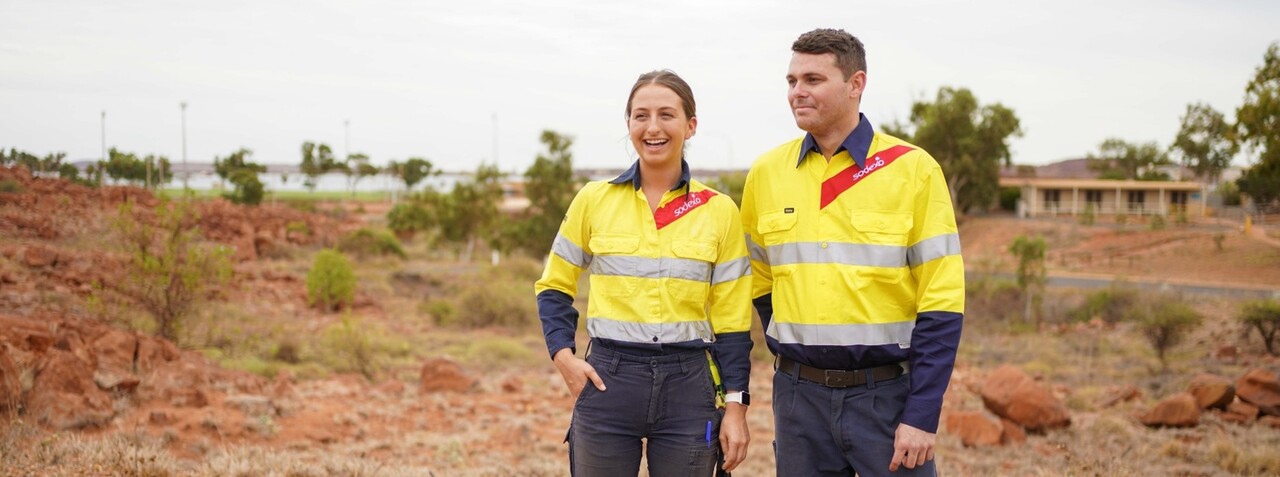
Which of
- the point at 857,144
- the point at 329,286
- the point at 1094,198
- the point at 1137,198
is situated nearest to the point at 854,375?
the point at 857,144

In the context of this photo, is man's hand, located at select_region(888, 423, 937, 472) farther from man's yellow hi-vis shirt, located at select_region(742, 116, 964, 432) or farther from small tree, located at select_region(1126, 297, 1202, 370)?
small tree, located at select_region(1126, 297, 1202, 370)

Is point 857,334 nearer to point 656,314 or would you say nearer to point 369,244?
point 656,314

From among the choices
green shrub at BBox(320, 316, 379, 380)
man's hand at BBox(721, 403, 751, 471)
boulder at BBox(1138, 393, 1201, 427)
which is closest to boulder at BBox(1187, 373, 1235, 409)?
boulder at BBox(1138, 393, 1201, 427)

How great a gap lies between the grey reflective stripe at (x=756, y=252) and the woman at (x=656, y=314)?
90 millimetres

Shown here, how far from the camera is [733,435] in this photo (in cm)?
313

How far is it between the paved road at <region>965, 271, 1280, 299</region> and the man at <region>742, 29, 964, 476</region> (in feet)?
77.2

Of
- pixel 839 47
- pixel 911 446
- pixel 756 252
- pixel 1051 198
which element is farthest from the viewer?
pixel 1051 198

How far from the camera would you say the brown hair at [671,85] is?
3.18 m

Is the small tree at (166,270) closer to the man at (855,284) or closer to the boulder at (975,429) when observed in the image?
the boulder at (975,429)

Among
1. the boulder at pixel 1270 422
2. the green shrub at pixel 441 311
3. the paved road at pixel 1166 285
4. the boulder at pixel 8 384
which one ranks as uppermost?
the boulder at pixel 8 384

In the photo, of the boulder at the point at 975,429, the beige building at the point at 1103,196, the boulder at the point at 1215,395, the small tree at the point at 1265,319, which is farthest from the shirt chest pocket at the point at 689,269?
the beige building at the point at 1103,196

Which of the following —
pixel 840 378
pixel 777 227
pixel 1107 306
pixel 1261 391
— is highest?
pixel 777 227

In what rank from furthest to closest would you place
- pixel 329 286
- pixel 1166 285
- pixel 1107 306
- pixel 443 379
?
1. pixel 1166 285
2. pixel 1107 306
3. pixel 329 286
4. pixel 443 379

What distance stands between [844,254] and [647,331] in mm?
715
